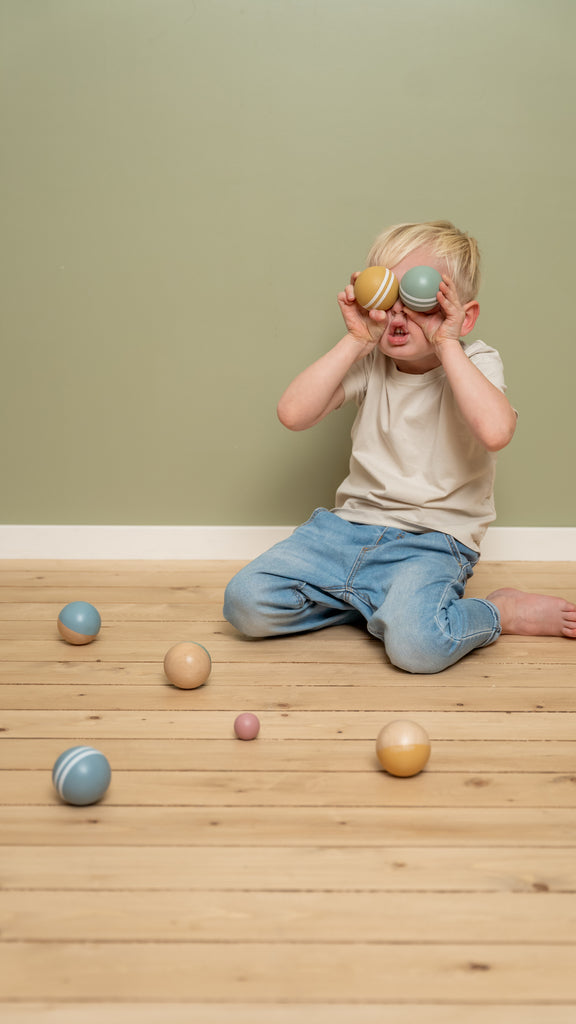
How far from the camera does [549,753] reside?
1232 mm

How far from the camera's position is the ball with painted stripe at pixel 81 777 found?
1056 millimetres

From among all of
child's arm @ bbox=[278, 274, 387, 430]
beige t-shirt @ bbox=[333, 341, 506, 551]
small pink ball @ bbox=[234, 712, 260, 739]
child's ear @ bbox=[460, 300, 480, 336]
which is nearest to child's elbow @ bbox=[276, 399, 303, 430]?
child's arm @ bbox=[278, 274, 387, 430]

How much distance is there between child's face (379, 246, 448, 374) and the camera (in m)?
1.67

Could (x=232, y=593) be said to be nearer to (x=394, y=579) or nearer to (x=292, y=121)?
(x=394, y=579)

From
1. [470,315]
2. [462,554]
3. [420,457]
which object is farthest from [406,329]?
[462,554]

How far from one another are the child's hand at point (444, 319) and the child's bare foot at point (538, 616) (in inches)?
20.7

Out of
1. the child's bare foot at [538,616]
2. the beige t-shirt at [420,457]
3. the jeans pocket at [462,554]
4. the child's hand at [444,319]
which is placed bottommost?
the child's bare foot at [538,616]

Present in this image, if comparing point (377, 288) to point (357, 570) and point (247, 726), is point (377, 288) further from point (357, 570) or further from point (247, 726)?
point (247, 726)

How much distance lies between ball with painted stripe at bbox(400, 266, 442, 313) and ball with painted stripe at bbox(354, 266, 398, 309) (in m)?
0.02

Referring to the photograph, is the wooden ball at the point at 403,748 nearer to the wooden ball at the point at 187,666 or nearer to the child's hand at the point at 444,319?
the wooden ball at the point at 187,666

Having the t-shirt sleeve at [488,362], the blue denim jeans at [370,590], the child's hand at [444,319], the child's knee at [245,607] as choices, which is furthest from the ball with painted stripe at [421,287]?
the child's knee at [245,607]

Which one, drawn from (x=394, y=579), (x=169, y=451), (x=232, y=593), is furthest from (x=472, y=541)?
(x=169, y=451)

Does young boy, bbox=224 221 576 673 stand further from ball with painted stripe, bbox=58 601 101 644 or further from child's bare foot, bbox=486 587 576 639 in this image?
ball with painted stripe, bbox=58 601 101 644

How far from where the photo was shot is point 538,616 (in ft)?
5.69
